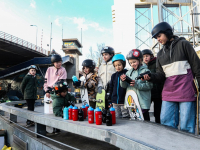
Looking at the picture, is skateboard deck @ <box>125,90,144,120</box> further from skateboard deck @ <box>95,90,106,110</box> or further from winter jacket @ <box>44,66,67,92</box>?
winter jacket @ <box>44,66,67,92</box>

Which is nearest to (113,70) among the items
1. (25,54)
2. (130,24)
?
(130,24)

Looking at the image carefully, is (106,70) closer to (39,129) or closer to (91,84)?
(91,84)

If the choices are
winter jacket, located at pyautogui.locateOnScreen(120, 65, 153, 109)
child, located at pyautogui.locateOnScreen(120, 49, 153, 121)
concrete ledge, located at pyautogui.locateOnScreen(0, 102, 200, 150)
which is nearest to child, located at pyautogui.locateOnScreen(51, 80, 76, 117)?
concrete ledge, located at pyautogui.locateOnScreen(0, 102, 200, 150)

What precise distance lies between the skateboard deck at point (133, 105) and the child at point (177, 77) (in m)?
0.50

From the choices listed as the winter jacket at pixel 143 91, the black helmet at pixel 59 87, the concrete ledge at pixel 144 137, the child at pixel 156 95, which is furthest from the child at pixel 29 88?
the child at pixel 156 95

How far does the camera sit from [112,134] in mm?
1829

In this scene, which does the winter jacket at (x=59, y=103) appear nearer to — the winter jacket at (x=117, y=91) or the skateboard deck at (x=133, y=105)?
the winter jacket at (x=117, y=91)

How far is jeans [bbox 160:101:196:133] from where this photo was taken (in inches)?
84.1

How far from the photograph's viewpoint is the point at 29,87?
15.8ft

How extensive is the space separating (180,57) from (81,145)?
2.40 m

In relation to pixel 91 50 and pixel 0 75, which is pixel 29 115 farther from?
pixel 91 50

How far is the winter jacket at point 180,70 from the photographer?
2.16 metres

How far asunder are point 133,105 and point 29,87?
3584 millimetres

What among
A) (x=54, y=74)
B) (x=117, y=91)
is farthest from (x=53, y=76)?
(x=117, y=91)
